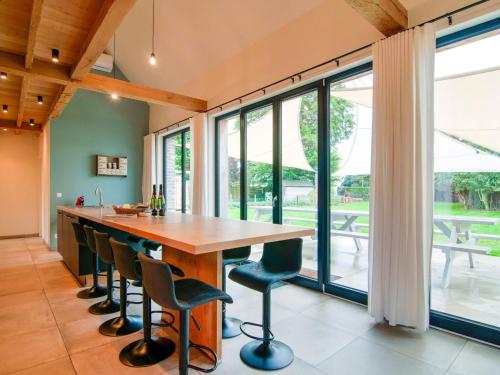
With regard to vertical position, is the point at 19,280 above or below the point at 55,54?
below

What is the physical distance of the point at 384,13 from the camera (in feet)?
7.69

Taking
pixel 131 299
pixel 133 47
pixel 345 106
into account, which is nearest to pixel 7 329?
pixel 131 299

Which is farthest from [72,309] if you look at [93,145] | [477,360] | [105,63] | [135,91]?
[105,63]

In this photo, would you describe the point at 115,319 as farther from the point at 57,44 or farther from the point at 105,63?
the point at 105,63

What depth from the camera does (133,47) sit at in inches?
234

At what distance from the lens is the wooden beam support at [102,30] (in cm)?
235

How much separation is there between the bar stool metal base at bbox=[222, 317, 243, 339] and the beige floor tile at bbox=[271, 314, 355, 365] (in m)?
0.31

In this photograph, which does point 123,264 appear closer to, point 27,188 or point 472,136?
point 472,136

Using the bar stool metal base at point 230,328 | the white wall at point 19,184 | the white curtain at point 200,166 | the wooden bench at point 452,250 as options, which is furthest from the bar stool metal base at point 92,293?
the white wall at point 19,184

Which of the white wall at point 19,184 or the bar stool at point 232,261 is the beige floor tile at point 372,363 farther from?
the white wall at point 19,184

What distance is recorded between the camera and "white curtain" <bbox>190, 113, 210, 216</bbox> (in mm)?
5020

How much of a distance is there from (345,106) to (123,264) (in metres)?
2.81

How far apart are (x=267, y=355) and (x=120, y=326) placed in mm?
1304

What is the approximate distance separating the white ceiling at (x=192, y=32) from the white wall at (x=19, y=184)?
3325 mm
